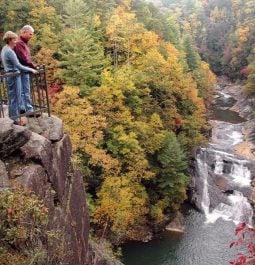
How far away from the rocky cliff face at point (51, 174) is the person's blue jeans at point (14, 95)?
19.1 inches

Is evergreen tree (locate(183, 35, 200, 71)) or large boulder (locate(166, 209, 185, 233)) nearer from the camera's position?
large boulder (locate(166, 209, 185, 233))

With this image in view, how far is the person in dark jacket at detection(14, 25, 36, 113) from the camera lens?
9.47 metres

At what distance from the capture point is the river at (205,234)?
27.4 m

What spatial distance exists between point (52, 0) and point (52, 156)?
36.6 m

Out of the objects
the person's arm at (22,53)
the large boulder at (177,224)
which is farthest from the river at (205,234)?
the person's arm at (22,53)

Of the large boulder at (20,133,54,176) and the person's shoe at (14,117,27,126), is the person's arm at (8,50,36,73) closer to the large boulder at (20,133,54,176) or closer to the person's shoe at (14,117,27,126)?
the person's shoe at (14,117,27,126)

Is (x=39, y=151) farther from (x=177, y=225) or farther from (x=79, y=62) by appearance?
(x=177, y=225)

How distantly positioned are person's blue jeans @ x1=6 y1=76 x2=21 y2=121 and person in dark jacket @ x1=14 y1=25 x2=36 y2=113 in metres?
0.22

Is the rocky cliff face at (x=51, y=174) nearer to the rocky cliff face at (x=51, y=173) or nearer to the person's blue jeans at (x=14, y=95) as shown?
the rocky cliff face at (x=51, y=173)

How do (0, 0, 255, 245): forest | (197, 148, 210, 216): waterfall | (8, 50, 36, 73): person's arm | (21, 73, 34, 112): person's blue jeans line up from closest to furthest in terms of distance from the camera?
(8, 50, 36, 73): person's arm, (21, 73, 34, 112): person's blue jeans, (0, 0, 255, 245): forest, (197, 148, 210, 216): waterfall

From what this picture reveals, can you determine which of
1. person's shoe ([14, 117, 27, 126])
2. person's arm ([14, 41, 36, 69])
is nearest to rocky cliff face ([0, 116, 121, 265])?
person's shoe ([14, 117, 27, 126])

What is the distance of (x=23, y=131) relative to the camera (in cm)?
880

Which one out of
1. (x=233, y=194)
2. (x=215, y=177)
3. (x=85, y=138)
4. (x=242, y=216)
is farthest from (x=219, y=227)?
(x=85, y=138)

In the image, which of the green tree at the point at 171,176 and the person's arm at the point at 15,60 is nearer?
the person's arm at the point at 15,60
